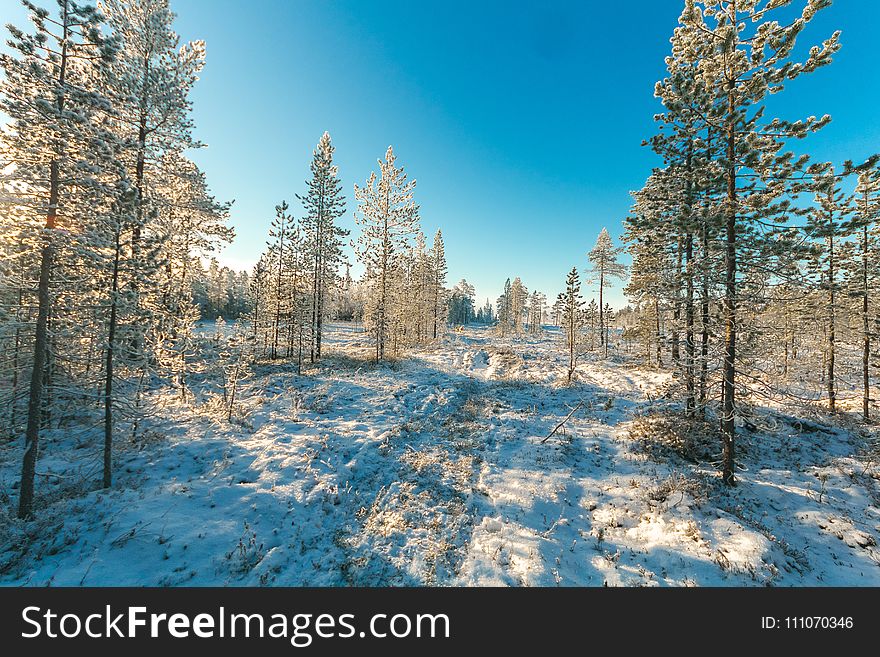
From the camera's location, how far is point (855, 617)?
5.15 m

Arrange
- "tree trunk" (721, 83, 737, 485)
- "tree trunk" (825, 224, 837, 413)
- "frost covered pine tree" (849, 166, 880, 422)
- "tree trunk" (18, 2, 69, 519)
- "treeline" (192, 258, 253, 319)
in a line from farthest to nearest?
"treeline" (192, 258, 253, 319)
"tree trunk" (825, 224, 837, 413)
"frost covered pine tree" (849, 166, 880, 422)
"tree trunk" (721, 83, 737, 485)
"tree trunk" (18, 2, 69, 519)

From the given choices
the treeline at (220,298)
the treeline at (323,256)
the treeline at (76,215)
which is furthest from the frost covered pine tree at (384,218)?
the treeline at (220,298)

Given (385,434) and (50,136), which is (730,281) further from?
(50,136)

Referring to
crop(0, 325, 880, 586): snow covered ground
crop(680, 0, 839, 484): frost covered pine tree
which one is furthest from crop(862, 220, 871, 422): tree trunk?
crop(680, 0, 839, 484): frost covered pine tree

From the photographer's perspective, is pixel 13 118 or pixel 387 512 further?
pixel 387 512

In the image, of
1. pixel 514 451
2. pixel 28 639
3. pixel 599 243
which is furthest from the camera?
pixel 599 243

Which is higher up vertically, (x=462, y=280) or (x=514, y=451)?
(x=462, y=280)

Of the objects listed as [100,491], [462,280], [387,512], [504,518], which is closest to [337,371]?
[100,491]

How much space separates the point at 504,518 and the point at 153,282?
11.4 meters

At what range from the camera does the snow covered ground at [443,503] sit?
5.85 meters

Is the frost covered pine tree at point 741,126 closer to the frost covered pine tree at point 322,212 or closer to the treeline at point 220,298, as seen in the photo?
the frost covered pine tree at point 322,212

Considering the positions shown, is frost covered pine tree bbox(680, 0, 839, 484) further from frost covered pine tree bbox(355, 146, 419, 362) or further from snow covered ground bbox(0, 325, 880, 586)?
frost covered pine tree bbox(355, 146, 419, 362)

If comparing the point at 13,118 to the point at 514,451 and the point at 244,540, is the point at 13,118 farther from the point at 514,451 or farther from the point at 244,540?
the point at 514,451

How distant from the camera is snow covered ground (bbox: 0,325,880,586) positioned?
19.2 ft
